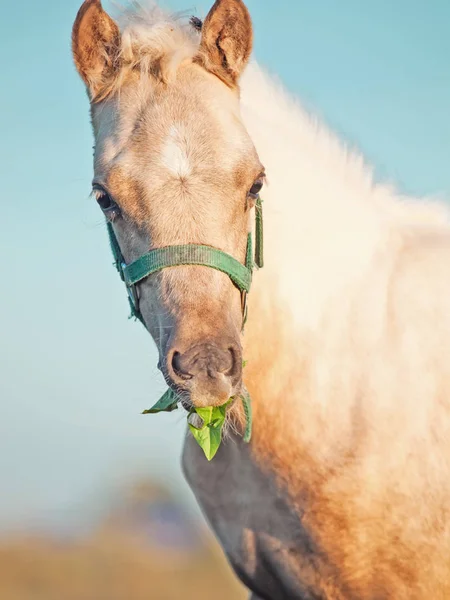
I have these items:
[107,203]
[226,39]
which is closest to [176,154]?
[107,203]

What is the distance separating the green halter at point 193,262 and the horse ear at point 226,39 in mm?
741

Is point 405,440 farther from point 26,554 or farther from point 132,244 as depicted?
point 26,554

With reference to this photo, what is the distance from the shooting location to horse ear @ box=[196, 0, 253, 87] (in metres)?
4.25

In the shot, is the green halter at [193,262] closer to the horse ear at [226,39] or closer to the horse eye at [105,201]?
the horse eye at [105,201]

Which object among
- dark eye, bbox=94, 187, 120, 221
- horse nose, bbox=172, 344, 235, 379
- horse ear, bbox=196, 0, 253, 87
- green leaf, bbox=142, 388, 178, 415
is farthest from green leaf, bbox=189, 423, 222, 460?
horse ear, bbox=196, 0, 253, 87

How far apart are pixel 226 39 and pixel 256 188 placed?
34.7 inches

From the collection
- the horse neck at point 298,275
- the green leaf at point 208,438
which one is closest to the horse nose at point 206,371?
the green leaf at point 208,438

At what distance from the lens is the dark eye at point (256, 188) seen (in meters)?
3.97

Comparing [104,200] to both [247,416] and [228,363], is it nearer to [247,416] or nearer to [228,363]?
[228,363]

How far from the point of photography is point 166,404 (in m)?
3.75

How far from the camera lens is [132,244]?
12.8ft

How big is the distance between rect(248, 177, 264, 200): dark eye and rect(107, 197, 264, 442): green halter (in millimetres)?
143

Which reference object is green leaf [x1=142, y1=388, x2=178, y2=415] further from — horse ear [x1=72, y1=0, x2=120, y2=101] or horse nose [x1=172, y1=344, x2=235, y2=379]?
horse ear [x1=72, y1=0, x2=120, y2=101]

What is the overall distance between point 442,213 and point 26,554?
32.9ft
